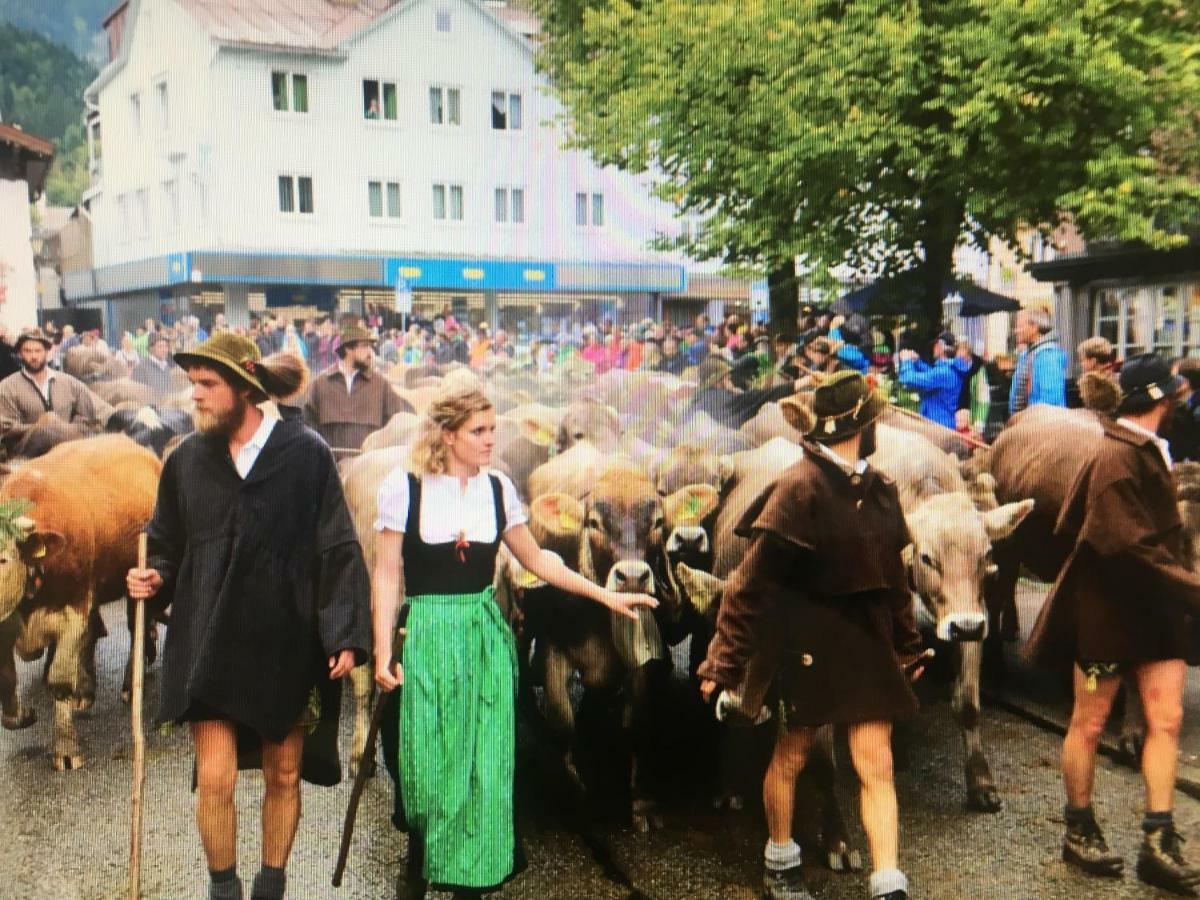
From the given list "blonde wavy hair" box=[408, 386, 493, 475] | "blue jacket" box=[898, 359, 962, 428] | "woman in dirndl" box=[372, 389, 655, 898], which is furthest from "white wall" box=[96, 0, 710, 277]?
"blue jacket" box=[898, 359, 962, 428]

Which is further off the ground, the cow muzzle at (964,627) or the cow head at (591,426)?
the cow head at (591,426)

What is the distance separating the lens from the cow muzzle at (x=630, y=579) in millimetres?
3809

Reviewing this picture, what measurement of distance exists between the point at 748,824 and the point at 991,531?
1.38m

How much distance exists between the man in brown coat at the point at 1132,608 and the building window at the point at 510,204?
214 centimetres

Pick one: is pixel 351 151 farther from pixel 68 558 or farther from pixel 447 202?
pixel 68 558

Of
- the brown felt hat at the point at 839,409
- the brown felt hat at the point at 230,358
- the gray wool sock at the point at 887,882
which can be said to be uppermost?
the brown felt hat at the point at 230,358

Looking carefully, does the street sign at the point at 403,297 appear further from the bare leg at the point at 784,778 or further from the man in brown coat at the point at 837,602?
the bare leg at the point at 784,778

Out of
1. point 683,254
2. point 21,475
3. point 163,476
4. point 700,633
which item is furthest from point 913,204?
point 21,475

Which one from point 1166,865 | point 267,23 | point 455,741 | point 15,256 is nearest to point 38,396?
point 15,256

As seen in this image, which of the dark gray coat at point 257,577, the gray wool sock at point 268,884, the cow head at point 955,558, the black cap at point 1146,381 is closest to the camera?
the dark gray coat at point 257,577

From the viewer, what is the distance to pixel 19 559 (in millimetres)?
3912

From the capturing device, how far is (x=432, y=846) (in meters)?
3.28

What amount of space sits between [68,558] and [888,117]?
10.8 ft

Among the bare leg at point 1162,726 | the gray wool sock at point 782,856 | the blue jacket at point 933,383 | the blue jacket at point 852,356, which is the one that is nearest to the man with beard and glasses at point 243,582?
the gray wool sock at point 782,856
